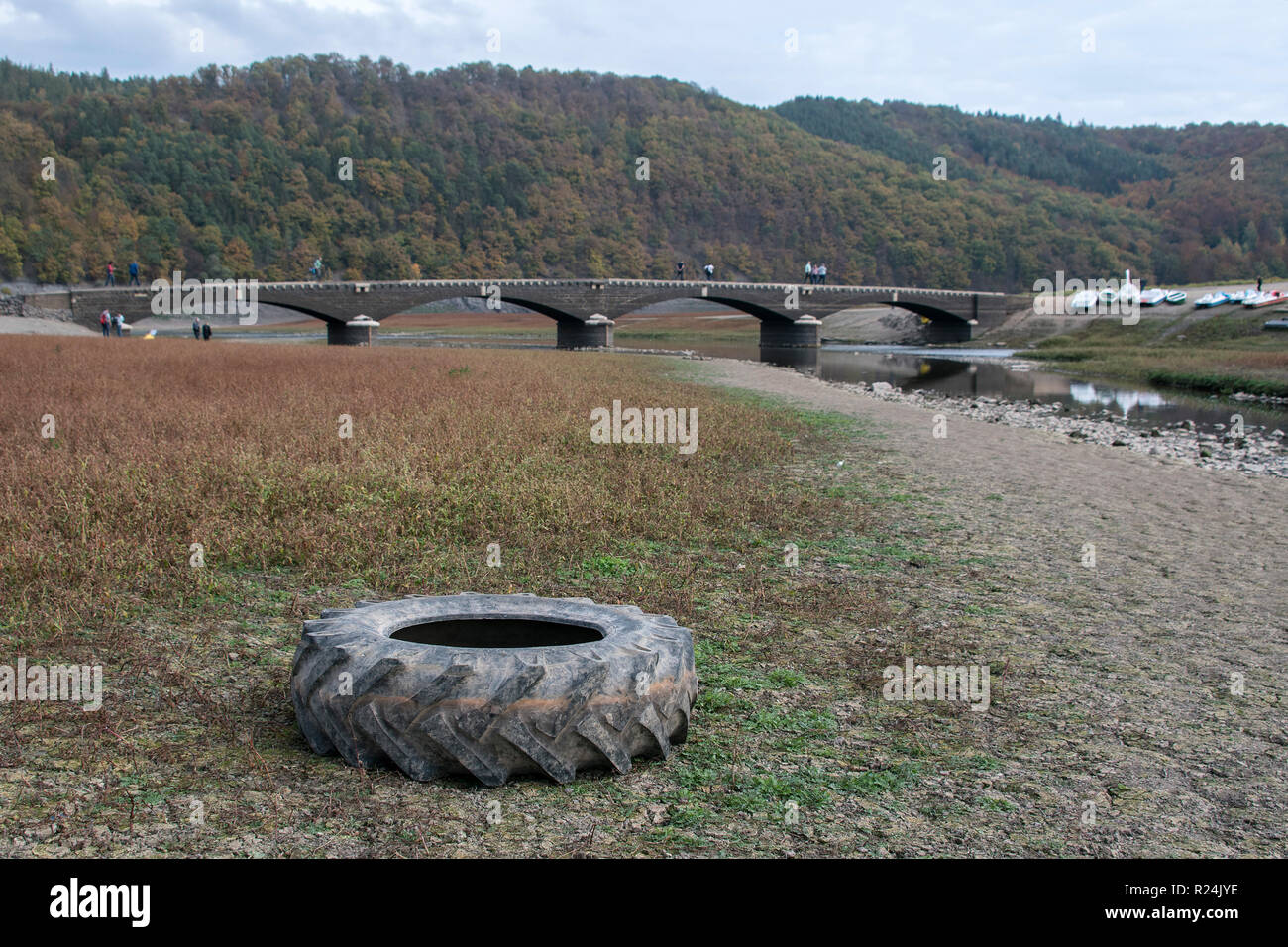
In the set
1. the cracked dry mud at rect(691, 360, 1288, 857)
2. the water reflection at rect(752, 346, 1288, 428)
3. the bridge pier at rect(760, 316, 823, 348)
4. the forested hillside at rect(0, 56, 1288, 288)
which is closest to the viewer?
the cracked dry mud at rect(691, 360, 1288, 857)

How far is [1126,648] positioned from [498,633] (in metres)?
4.13

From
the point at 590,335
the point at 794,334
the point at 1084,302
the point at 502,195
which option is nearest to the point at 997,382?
the point at 794,334

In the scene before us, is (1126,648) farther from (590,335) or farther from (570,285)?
(570,285)

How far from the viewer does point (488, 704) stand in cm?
419

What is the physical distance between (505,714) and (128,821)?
1.45 m

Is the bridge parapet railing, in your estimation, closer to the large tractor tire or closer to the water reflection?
the water reflection

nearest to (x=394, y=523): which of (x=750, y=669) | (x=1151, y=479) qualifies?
(x=750, y=669)

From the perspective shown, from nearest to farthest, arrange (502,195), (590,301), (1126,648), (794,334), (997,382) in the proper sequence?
(1126,648)
(997,382)
(794,334)
(590,301)
(502,195)

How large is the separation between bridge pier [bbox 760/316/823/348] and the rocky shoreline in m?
39.2

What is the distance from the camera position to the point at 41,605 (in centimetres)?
632

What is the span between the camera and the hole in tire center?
5285 mm

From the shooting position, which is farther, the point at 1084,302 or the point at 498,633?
the point at 1084,302

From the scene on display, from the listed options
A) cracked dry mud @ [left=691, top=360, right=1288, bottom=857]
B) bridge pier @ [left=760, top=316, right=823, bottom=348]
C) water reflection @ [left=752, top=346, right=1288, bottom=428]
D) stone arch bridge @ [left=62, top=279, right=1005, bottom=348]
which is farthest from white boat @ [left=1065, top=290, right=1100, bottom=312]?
cracked dry mud @ [left=691, top=360, right=1288, bottom=857]
